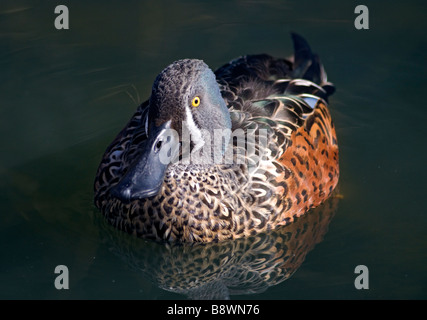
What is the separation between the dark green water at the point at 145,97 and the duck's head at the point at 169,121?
2.62 ft

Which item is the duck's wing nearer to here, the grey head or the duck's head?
the grey head

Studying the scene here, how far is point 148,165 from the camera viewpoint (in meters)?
5.28

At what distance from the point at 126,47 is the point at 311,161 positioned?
342 centimetres

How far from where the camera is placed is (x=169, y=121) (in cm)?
530

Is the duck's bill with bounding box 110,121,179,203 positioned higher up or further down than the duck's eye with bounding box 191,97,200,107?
further down

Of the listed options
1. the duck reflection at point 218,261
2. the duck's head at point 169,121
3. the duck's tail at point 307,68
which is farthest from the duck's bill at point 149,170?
the duck's tail at point 307,68

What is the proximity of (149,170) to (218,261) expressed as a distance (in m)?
1.08

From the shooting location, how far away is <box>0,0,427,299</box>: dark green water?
572 cm

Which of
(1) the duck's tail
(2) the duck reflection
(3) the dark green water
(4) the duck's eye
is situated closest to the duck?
(4) the duck's eye

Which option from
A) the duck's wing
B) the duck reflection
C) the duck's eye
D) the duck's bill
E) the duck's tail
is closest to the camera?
the duck's bill
